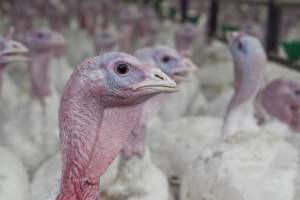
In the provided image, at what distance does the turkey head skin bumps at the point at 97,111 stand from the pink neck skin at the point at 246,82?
1.01m

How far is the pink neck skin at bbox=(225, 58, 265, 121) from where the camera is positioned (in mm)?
2084

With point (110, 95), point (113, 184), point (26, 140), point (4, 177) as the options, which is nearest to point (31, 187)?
point (4, 177)

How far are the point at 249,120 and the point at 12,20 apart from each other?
2.78m

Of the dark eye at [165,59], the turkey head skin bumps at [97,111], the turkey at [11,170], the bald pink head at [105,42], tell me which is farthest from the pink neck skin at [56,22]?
the turkey head skin bumps at [97,111]

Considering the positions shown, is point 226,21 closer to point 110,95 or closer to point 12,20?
point 12,20

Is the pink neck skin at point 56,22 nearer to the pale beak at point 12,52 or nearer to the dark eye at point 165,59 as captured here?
the pale beak at point 12,52

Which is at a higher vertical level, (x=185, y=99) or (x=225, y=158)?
(x=225, y=158)

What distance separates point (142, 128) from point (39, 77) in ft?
2.53

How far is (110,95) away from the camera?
1.12 meters

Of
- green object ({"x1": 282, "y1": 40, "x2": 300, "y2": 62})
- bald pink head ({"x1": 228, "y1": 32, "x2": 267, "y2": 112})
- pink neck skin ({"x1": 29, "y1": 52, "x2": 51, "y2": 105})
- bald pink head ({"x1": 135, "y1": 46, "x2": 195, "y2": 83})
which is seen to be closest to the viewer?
bald pink head ({"x1": 135, "y1": 46, "x2": 195, "y2": 83})

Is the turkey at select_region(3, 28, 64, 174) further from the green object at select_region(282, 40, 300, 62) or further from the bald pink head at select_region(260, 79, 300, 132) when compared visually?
the green object at select_region(282, 40, 300, 62)

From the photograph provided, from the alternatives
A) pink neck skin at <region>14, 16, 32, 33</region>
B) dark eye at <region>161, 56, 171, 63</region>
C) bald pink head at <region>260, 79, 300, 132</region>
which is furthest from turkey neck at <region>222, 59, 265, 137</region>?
pink neck skin at <region>14, 16, 32, 33</region>

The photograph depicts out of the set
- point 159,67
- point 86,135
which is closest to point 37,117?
point 159,67

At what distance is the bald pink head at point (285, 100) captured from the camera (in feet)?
7.59
